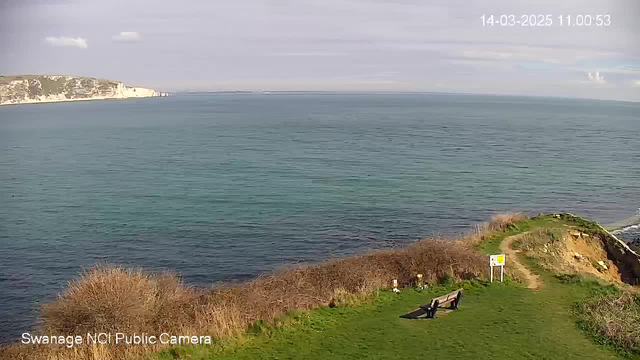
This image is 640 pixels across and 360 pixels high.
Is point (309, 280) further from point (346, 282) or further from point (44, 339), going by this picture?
point (44, 339)

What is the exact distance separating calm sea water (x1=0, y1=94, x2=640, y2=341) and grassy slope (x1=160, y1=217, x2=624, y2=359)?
13.2 meters

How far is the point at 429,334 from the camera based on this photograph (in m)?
17.7

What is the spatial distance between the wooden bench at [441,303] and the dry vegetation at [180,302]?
2858 mm

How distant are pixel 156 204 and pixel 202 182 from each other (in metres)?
10.4

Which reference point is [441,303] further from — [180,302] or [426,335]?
[180,302]

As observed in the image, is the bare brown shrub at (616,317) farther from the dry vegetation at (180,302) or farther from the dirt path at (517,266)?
the dry vegetation at (180,302)

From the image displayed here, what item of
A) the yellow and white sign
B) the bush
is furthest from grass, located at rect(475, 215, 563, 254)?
the bush

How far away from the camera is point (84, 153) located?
81.2 meters

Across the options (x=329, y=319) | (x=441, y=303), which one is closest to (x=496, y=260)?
(x=441, y=303)

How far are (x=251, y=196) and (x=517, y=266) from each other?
29.8 metres

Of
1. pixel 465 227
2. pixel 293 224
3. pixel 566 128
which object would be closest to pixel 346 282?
pixel 293 224

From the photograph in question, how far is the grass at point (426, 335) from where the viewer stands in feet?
53.5

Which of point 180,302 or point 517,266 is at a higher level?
point 180,302

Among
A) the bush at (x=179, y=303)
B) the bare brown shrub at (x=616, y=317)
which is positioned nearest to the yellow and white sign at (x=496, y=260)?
the bush at (x=179, y=303)
